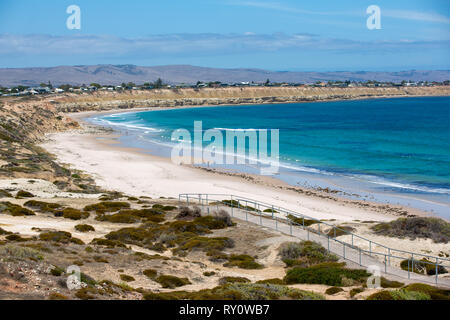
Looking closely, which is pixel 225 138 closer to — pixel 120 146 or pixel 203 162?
pixel 120 146

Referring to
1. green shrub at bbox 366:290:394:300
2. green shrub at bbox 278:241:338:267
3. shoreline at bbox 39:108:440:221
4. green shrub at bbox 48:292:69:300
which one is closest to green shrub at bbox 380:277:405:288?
green shrub at bbox 366:290:394:300

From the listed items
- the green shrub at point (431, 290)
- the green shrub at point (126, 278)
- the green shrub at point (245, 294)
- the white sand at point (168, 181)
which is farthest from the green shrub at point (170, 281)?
the white sand at point (168, 181)

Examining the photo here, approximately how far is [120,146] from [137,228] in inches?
1634

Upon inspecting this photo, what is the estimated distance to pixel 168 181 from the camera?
40594mm

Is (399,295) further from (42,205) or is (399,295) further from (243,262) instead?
(42,205)

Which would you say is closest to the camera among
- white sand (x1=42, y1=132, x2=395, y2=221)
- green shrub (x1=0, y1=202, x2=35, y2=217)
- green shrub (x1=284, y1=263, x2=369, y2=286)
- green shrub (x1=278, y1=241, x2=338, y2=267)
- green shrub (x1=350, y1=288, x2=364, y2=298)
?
green shrub (x1=350, y1=288, x2=364, y2=298)

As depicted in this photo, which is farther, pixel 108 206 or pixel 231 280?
pixel 108 206

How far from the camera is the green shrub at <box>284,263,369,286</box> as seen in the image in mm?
15195

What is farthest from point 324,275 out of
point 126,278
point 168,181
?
point 168,181

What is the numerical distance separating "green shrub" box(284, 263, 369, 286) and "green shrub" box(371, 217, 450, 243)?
7.08 metres

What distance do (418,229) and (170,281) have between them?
1230cm

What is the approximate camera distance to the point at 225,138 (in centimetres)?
7250

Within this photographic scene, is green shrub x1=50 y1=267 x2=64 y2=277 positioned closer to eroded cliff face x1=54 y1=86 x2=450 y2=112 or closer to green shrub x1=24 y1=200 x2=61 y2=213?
green shrub x1=24 y1=200 x2=61 y2=213

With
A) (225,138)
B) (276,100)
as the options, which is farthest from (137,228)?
(276,100)
